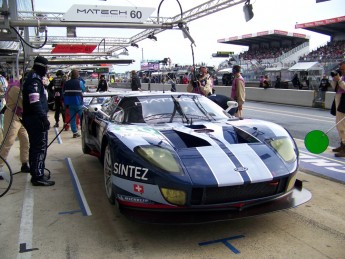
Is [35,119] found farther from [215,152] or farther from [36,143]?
[215,152]

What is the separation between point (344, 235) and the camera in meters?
3.20

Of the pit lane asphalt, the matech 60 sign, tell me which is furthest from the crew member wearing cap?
the matech 60 sign

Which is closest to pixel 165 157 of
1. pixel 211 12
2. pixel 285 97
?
pixel 211 12

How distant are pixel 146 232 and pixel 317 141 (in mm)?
3046

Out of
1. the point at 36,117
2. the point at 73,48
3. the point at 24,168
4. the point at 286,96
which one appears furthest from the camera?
the point at 286,96

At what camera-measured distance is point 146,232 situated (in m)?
3.35

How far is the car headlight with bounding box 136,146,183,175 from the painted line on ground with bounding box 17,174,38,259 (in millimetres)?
1243

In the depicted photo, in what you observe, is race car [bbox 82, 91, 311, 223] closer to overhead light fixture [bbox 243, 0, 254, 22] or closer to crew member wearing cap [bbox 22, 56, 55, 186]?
crew member wearing cap [bbox 22, 56, 55, 186]

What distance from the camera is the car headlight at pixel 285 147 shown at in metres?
3.46

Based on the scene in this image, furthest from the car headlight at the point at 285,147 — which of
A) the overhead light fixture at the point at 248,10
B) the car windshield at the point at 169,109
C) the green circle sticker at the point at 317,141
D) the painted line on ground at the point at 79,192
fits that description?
the overhead light fixture at the point at 248,10

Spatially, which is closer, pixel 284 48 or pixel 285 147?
pixel 285 147

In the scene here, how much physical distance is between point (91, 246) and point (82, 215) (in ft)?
2.50

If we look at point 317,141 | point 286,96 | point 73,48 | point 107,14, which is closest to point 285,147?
point 317,141

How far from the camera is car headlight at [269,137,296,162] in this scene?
3.46 metres
